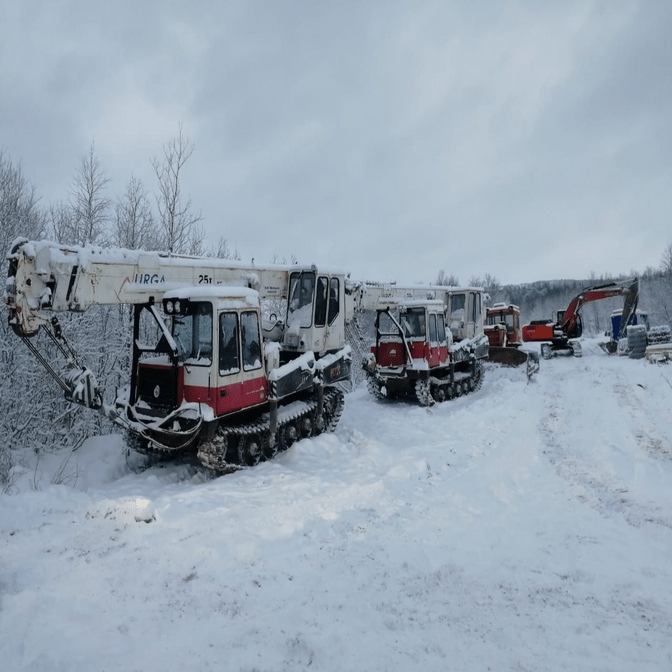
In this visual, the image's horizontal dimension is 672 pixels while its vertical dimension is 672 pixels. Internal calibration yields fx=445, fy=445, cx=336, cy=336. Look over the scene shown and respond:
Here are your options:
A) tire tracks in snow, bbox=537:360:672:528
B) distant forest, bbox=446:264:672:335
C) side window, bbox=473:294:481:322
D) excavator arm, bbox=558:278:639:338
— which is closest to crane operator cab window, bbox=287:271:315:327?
tire tracks in snow, bbox=537:360:672:528

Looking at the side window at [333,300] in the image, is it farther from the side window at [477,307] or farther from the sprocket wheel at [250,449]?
the side window at [477,307]

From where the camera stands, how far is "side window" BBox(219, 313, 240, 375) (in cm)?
736

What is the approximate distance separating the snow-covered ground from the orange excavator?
1780 centimetres

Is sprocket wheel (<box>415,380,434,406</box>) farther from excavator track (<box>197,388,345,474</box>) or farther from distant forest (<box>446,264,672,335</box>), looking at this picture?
distant forest (<box>446,264,672,335</box>)

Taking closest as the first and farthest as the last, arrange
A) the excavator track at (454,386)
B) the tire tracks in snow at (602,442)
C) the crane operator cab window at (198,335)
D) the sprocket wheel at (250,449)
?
the tire tracks in snow at (602,442), the crane operator cab window at (198,335), the sprocket wheel at (250,449), the excavator track at (454,386)

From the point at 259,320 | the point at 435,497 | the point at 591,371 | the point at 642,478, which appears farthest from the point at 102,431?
the point at 591,371

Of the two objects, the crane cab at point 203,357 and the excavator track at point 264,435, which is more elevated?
the crane cab at point 203,357

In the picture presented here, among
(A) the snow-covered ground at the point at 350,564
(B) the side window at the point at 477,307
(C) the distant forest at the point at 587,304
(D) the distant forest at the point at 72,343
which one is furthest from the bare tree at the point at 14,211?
(C) the distant forest at the point at 587,304

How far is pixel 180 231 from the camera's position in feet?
58.7

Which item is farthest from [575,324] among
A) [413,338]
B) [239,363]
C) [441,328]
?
[239,363]

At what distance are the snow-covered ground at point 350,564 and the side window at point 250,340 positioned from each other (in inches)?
72.4

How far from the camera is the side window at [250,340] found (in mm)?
7832

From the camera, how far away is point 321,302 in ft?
32.1

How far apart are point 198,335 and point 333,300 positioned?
3.56 metres
